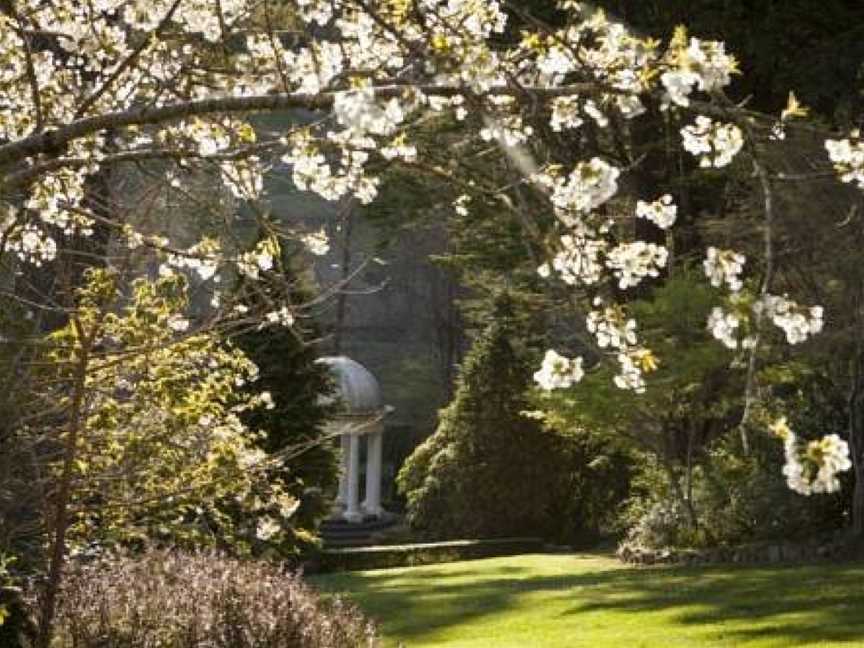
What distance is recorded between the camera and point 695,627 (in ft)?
36.4

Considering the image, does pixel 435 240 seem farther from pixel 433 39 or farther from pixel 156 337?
pixel 433 39

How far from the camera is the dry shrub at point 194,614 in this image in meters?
8.26

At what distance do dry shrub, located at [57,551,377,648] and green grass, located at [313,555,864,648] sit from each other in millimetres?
2921

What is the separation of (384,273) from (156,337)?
1740 inches

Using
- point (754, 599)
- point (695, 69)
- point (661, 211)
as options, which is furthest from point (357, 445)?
point (695, 69)

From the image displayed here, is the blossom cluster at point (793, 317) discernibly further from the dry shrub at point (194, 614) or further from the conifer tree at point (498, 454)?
the conifer tree at point (498, 454)

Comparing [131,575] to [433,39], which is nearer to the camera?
[433,39]

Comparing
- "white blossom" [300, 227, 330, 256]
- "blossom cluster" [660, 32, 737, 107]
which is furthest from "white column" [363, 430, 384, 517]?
"blossom cluster" [660, 32, 737, 107]

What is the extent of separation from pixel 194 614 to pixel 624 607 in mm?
5583

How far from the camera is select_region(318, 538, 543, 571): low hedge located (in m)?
23.1

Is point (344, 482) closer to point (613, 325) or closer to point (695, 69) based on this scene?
point (613, 325)

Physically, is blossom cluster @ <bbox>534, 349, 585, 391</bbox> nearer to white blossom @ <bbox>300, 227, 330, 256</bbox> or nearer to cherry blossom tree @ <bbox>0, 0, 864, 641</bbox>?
cherry blossom tree @ <bbox>0, 0, 864, 641</bbox>

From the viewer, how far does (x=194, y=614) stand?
8320 mm

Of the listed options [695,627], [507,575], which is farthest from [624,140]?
[695,627]
